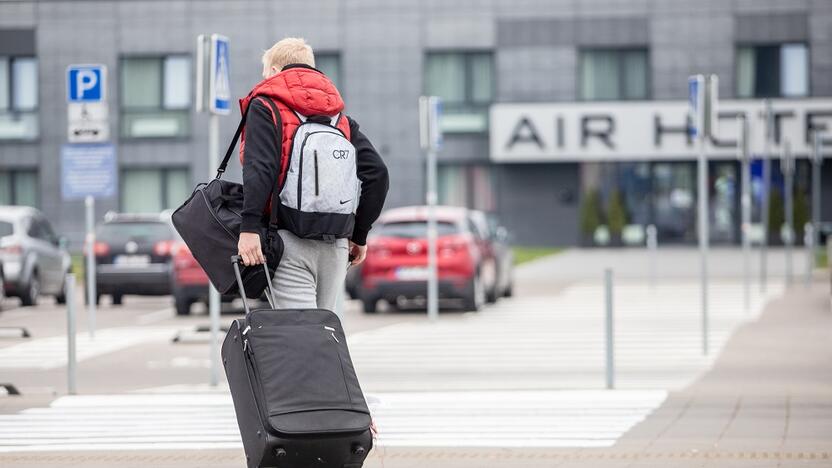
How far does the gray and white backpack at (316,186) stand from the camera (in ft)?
20.8

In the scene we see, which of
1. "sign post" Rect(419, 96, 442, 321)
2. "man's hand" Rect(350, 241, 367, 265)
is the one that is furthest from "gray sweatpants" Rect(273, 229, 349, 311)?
"sign post" Rect(419, 96, 442, 321)

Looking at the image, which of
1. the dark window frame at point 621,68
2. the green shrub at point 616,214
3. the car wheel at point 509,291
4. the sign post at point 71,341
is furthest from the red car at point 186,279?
the dark window frame at point 621,68

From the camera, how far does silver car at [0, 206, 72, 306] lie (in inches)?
968

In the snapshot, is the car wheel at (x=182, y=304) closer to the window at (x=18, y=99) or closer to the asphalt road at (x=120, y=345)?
the asphalt road at (x=120, y=345)

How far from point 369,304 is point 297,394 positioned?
17.1m

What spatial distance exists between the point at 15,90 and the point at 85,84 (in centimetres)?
3611

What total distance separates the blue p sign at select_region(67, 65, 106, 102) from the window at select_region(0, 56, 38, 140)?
117ft

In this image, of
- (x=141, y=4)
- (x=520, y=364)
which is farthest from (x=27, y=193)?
(x=520, y=364)

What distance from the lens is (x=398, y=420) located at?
10234 mm

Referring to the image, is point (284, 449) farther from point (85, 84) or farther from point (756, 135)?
point (756, 135)

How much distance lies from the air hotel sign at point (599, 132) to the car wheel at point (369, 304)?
1044 inches

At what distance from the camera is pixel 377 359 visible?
15422 mm

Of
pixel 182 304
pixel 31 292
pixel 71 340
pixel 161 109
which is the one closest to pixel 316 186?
pixel 71 340

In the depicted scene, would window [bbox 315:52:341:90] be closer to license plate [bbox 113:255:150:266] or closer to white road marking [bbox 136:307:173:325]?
license plate [bbox 113:255:150:266]
